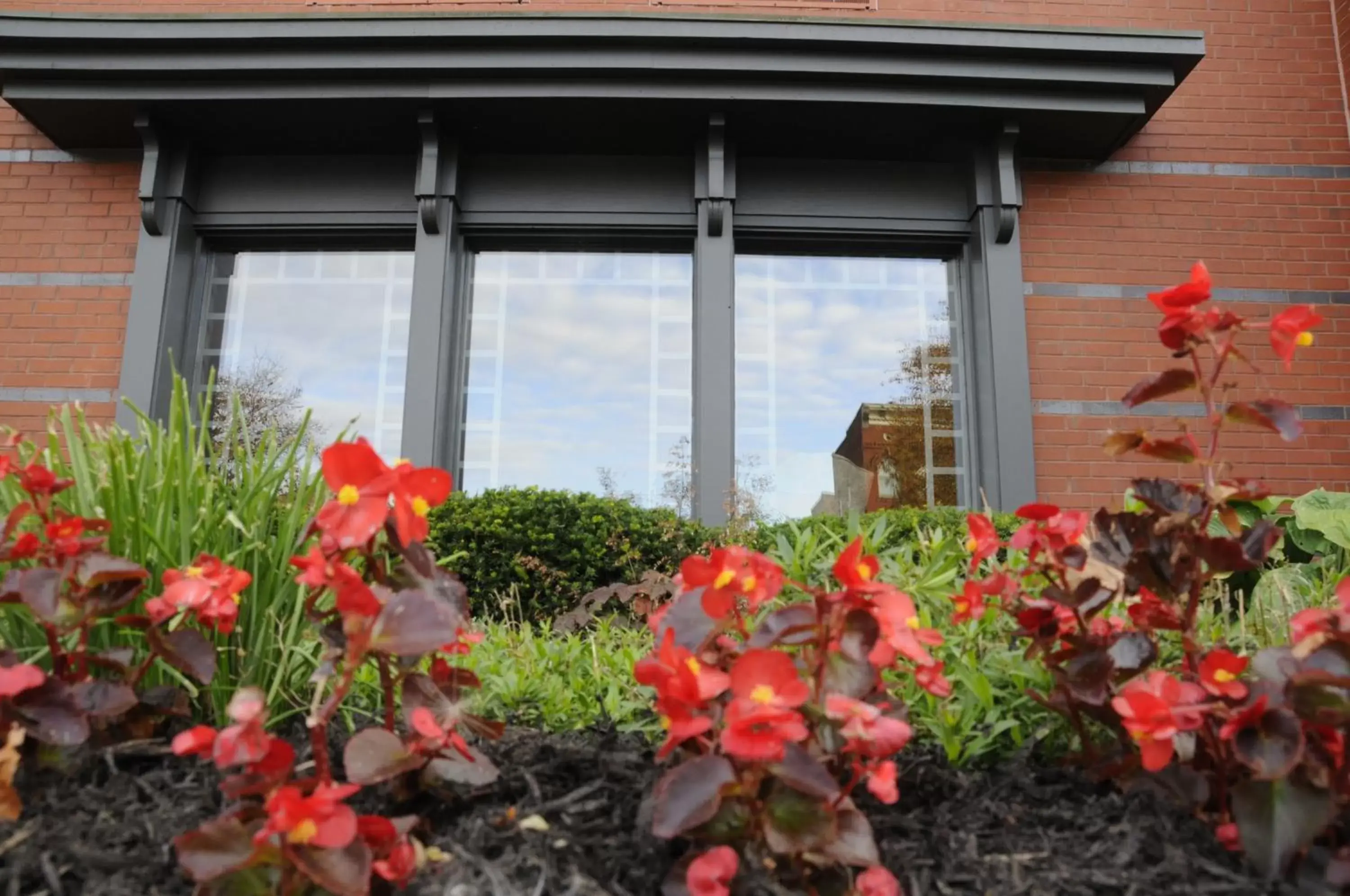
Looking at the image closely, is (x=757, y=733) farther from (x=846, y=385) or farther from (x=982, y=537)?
(x=846, y=385)

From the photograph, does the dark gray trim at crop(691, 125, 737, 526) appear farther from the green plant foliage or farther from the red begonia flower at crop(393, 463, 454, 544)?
the red begonia flower at crop(393, 463, 454, 544)

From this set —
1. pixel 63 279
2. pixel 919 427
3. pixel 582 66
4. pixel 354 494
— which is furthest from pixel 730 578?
pixel 63 279

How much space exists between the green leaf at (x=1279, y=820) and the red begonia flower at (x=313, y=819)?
99 cm

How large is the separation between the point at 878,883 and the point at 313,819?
618 mm

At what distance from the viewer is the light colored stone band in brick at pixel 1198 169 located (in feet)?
19.1

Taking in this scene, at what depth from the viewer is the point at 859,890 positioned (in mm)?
1044

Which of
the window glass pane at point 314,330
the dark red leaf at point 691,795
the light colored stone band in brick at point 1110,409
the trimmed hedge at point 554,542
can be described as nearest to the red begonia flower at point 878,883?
the dark red leaf at point 691,795

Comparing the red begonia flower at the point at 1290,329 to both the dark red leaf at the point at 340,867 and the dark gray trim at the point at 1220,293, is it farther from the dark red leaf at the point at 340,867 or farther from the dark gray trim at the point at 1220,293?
the dark gray trim at the point at 1220,293

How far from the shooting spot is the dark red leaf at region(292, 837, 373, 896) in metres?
0.91

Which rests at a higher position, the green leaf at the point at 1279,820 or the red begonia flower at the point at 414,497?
the red begonia flower at the point at 414,497

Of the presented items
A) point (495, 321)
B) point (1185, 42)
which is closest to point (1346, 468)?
point (1185, 42)

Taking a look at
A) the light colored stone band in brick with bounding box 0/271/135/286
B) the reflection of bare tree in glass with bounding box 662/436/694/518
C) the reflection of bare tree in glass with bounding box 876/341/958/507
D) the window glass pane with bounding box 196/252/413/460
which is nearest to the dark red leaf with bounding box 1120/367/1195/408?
the reflection of bare tree in glass with bounding box 662/436/694/518

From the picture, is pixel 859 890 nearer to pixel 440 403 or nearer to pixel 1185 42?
pixel 440 403

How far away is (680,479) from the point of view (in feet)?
18.6
